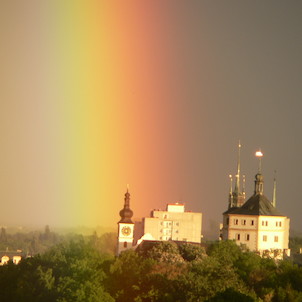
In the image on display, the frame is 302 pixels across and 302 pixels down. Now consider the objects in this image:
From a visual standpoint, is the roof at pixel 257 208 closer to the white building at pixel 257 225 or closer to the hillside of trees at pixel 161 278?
the white building at pixel 257 225

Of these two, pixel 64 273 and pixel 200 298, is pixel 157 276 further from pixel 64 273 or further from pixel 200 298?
pixel 64 273

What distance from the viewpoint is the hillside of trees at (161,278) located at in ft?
359

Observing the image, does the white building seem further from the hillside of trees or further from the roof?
the hillside of trees

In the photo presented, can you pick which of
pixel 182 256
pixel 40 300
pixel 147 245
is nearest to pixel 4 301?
pixel 40 300

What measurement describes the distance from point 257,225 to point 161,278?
235 ft

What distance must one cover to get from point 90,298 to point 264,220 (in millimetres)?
73380

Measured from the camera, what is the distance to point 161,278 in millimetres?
119438

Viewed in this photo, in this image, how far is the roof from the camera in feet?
623

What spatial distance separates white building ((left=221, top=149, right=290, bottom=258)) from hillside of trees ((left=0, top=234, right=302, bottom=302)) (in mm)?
25161

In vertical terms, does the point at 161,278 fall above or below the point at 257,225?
below

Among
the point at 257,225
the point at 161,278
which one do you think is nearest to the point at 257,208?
the point at 257,225

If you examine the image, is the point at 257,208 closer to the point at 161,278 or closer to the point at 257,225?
the point at 257,225

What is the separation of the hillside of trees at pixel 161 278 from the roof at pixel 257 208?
2653 cm

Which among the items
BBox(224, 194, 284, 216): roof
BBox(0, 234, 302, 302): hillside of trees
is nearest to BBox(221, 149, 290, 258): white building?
BBox(224, 194, 284, 216): roof
